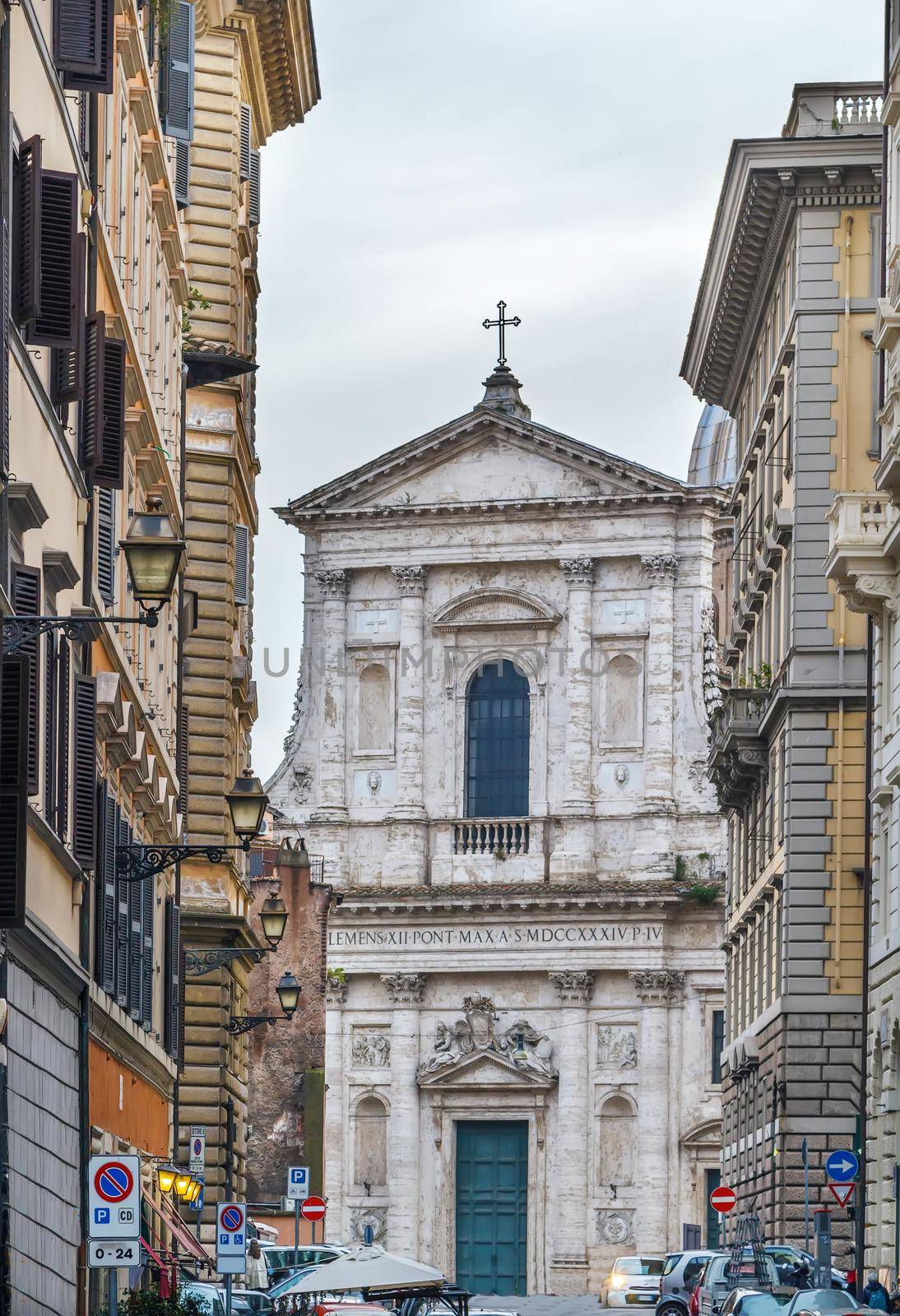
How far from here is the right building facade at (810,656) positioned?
40719 millimetres

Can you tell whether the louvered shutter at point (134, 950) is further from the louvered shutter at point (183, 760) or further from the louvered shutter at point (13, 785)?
the louvered shutter at point (13, 785)

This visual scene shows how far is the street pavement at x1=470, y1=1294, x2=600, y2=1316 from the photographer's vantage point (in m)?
50.0

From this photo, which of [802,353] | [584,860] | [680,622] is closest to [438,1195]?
[584,860]

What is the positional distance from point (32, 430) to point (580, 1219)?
45693mm

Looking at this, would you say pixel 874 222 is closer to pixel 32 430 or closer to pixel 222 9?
pixel 222 9

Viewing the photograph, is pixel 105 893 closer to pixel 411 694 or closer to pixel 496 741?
pixel 411 694

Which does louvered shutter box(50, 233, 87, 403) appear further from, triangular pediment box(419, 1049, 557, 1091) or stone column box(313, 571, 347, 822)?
stone column box(313, 571, 347, 822)

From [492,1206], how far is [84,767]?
43.4m

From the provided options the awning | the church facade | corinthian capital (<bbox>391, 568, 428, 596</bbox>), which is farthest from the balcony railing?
the awning

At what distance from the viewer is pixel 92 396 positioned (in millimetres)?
21500

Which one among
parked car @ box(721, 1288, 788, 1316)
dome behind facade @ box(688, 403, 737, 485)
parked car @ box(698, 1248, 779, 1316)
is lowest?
parked car @ box(698, 1248, 779, 1316)

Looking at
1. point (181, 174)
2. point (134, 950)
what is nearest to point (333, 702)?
point (181, 174)

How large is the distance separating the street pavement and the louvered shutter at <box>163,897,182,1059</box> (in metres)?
15.7

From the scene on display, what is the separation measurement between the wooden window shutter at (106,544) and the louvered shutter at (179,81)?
810cm
